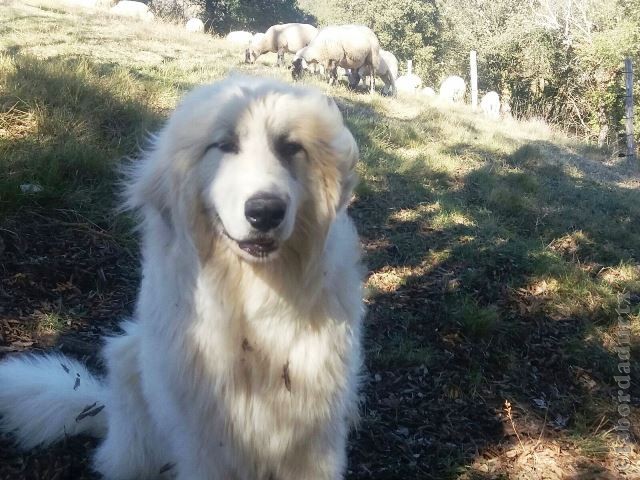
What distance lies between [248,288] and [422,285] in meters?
2.63

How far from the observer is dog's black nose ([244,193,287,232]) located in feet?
5.90

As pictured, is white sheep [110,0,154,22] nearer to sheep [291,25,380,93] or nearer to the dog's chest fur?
sheep [291,25,380,93]

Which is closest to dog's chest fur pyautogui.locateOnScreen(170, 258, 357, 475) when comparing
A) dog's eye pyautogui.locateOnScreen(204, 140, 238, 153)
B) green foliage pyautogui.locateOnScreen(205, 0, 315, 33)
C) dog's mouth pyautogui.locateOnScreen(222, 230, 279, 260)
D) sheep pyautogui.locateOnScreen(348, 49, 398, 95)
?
dog's mouth pyautogui.locateOnScreen(222, 230, 279, 260)

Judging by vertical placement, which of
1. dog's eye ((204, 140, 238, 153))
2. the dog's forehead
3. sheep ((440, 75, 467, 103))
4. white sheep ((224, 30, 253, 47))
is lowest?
sheep ((440, 75, 467, 103))

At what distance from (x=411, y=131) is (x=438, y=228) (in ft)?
11.6

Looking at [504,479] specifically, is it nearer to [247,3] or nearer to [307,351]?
[307,351]

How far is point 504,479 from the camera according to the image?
9.62ft

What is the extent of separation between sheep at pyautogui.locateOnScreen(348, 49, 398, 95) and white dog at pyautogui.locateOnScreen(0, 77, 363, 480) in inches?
621

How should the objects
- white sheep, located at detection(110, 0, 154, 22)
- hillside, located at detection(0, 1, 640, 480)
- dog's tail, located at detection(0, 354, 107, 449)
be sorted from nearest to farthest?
dog's tail, located at detection(0, 354, 107, 449) < hillside, located at detection(0, 1, 640, 480) < white sheep, located at detection(110, 0, 154, 22)

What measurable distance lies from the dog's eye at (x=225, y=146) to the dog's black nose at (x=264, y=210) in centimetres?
27

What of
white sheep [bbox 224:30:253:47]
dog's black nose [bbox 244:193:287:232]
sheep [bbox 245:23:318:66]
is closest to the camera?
dog's black nose [bbox 244:193:287:232]

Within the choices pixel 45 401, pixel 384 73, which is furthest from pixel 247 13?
pixel 45 401

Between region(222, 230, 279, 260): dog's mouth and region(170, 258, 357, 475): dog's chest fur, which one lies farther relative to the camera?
region(170, 258, 357, 475): dog's chest fur

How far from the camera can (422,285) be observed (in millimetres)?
4484
